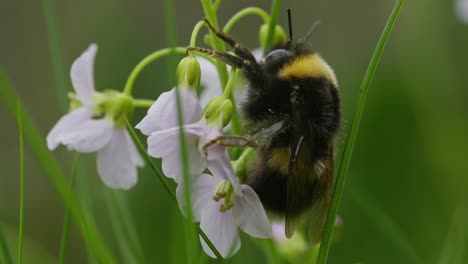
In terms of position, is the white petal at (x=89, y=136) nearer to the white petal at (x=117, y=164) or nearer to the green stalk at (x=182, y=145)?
the white petal at (x=117, y=164)

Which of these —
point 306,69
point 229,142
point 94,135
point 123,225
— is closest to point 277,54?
point 306,69

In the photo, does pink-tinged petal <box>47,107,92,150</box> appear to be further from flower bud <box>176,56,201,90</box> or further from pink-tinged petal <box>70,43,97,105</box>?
flower bud <box>176,56,201,90</box>

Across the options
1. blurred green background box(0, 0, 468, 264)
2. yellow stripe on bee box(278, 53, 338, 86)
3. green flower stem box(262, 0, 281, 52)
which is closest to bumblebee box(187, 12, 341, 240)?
yellow stripe on bee box(278, 53, 338, 86)

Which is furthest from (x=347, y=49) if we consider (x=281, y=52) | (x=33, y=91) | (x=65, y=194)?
(x=65, y=194)

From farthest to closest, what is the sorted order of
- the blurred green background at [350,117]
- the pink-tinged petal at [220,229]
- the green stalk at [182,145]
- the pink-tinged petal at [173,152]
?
the blurred green background at [350,117] → the pink-tinged petal at [220,229] → the pink-tinged petal at [173,152] → the green stalk at [182,145]

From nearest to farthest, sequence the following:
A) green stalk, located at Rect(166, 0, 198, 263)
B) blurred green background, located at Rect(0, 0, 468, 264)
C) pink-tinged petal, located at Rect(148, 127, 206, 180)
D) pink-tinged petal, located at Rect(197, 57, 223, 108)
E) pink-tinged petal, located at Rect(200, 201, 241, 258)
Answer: green stalk, located at Rect(166, 0, 198, 263) < pink-tinged petal, located at Rect(148, 127, 206, 180) < pink-tinged petal, located at Rect(200, 201, 241, 258) < pink-tinged petal, located at Rect(197, 57, 223, 108) < blurred green background, located at Rect(0, 0, 468, 264)

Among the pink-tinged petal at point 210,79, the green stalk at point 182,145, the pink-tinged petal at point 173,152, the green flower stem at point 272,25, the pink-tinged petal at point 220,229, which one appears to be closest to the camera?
the green stalk at point 182,145

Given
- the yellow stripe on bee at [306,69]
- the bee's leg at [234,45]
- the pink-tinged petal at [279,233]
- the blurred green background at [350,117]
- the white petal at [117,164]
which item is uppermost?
the bee's leg at [234,45]

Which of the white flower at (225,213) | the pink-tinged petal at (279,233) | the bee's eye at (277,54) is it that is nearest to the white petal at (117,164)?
the white flower at (225,213)
